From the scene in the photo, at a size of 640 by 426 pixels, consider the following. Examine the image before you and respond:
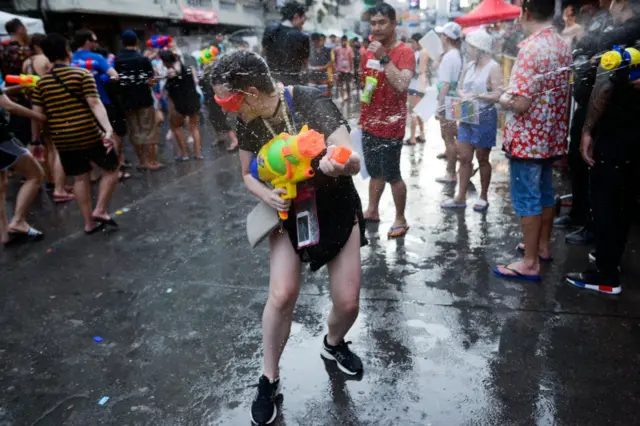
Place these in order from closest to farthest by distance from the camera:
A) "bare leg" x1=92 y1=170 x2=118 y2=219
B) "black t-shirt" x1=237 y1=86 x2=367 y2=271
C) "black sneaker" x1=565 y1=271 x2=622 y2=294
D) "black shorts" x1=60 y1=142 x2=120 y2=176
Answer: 1. "black t-shirt" x1=237 y1=86 x2=367 y2=271
2. "black sneaker" x1=565 y1=271 x2=622 y2=294
3. "black shorts" x1=60 y1=142 x2=120 y2=176
4. "bare leg" x1=92 y1=170 x2=118 y2=219

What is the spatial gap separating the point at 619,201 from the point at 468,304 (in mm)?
1129

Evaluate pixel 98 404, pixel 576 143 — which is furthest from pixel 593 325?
pixel 98 404

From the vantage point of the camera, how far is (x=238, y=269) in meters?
3.84

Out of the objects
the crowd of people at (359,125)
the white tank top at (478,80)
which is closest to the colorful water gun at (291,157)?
the crowd of people at (359,125)

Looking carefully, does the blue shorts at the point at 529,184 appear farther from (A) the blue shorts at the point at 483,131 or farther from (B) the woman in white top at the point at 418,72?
(B) the woman in white top at the point at 418,72

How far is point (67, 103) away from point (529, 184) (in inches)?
152

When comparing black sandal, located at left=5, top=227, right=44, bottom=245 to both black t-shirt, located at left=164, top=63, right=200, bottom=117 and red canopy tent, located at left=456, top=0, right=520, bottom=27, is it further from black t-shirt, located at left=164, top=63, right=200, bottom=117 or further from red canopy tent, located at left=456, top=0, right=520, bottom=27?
red canopy tent, located at left=456, top=0, right=520, bottom=27

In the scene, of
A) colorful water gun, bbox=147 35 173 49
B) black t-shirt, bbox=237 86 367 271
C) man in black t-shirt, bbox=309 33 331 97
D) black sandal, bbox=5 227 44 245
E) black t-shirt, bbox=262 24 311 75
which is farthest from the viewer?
colorful water gun, bbox=147 35 173 49

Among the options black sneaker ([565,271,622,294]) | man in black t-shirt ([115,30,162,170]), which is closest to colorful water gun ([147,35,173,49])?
man in black t-shirt ([115,30,162,170])

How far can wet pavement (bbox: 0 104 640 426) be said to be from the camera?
7.62ft

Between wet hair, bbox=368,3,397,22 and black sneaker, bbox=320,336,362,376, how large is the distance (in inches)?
101

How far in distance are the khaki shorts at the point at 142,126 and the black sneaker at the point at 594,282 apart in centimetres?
512

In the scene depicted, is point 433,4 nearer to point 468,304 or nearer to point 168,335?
point 468,304

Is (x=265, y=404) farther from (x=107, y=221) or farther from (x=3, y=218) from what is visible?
(x=3, y=218)
